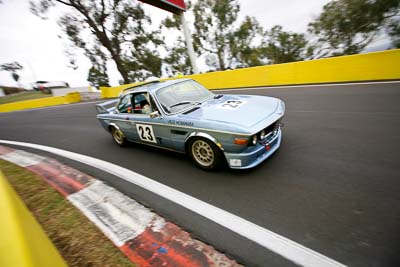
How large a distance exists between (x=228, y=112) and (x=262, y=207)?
1412mm

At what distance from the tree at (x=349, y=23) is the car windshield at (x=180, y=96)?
713 inches

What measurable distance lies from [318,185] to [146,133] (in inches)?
117

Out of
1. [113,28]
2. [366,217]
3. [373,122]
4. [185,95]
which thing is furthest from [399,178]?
[113,28]

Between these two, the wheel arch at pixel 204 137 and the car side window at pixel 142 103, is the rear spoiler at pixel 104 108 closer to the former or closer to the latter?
the car side window at pixel 142 103

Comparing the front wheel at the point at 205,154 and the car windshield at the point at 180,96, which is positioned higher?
the car windshield at the point at 180,96

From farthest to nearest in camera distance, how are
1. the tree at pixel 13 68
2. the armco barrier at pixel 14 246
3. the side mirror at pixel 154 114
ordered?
the tree at pixel 13 68
the side mirror at pixel 154 114
the armco barrier at pixel 14 246

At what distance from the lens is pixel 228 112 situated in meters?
3.03

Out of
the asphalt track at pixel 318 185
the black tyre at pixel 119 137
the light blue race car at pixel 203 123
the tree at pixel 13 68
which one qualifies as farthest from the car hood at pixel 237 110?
the tree at pixel 13 68

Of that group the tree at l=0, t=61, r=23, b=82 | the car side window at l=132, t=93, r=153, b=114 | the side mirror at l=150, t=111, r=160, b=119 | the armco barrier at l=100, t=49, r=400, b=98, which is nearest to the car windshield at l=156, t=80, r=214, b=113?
the side mirror at l=150, t=111, r=160, b=119

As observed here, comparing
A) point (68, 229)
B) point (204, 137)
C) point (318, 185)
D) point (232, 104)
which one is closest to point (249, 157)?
point (204, 137)

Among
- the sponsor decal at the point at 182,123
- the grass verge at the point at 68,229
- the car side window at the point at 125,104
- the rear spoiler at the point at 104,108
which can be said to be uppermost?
the car side window at the point at 125,104

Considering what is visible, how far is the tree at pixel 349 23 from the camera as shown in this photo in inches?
560

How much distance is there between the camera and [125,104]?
14.5 feet

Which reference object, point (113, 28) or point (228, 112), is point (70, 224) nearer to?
point (228, 112)
